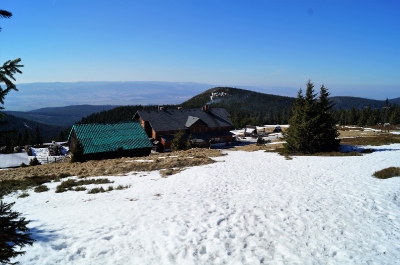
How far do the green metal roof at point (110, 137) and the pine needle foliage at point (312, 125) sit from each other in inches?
837

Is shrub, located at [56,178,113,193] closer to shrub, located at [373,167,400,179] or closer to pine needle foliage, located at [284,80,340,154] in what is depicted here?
shrub, located at [373,167,400,179]

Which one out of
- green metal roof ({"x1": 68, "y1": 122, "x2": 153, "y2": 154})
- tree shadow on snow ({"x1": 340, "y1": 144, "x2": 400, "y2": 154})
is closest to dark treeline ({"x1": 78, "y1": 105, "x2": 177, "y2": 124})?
green metal roof ({"x1": 68, "y1": 122, "x2": 153, "y2": 154})

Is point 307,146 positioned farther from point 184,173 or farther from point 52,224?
point 52,224

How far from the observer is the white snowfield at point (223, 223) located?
7035 mm

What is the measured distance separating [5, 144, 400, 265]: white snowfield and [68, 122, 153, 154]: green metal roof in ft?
71.1

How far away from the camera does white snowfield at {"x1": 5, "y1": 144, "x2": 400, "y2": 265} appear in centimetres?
704

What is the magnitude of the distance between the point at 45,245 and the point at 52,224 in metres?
2.05

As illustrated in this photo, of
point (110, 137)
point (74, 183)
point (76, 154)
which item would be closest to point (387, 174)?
point (74, 183)

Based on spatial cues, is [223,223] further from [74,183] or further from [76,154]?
[76,154]

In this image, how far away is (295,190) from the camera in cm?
1334

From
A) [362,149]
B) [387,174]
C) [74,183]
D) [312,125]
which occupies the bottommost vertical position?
[74,183]

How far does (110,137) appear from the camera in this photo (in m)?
38.1

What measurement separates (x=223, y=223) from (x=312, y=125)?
2079 cm

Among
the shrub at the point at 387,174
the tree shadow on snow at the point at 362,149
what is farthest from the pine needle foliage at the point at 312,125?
the shrub at the point at 387,174
